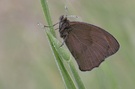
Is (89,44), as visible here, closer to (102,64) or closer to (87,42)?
(87,42)

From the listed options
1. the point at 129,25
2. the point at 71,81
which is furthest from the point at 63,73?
the point at 129,25

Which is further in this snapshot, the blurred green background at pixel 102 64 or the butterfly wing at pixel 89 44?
the blurred green background at pixel 102 64

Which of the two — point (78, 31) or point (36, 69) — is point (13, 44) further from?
point (78, 31)

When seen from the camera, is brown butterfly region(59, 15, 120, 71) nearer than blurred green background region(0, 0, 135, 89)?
Yes

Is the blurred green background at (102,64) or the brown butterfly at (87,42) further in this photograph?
the blurred green background at (102,64)

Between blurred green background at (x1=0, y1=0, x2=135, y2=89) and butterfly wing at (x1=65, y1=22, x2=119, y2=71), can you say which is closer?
butterfly wing at (x1=65, y1=22, x2=119, y2=71)

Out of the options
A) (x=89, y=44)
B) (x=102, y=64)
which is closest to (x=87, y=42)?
(x=89, y=44)
